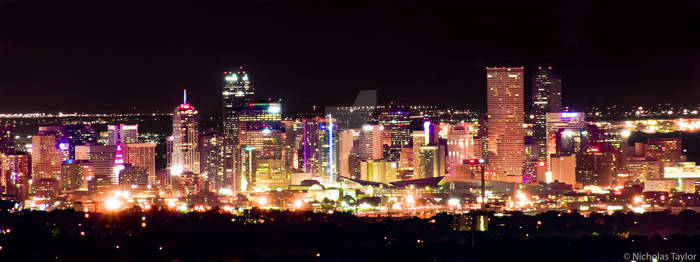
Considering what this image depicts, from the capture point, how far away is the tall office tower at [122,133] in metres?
38.8

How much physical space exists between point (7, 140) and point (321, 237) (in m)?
19.0

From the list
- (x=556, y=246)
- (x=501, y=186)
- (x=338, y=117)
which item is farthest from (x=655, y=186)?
(x=556, y=246)

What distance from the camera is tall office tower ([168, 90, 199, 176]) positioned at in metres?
35.8

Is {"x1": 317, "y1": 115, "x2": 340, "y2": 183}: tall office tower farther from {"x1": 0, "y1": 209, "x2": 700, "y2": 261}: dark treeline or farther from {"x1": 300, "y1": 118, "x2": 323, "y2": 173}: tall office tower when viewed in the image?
{"x1": 0, "y1": 209, "x2": 700, "y2": 261}: dark treeline

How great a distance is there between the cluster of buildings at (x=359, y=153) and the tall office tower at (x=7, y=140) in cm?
5

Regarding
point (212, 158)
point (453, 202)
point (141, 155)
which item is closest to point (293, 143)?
point (212, 158)

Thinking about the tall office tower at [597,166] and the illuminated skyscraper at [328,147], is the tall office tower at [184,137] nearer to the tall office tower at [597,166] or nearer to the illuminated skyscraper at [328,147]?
the illuminated skyscraper at [328,147]

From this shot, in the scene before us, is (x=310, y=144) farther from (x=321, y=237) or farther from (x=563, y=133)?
(x=321, y=237)

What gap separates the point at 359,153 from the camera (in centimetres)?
3575

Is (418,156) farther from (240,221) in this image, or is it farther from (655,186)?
(240,221)

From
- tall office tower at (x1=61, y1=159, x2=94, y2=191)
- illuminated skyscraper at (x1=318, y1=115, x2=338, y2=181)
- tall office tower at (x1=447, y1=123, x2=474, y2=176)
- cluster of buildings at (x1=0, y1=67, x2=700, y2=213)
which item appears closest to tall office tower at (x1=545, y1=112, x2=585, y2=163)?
cluster of buildings at (x1=0, y1=67, x2=700, y2=213)

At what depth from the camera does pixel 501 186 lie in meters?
30.5

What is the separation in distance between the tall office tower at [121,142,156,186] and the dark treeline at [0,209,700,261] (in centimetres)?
1441

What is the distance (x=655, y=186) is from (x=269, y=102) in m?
13.3
